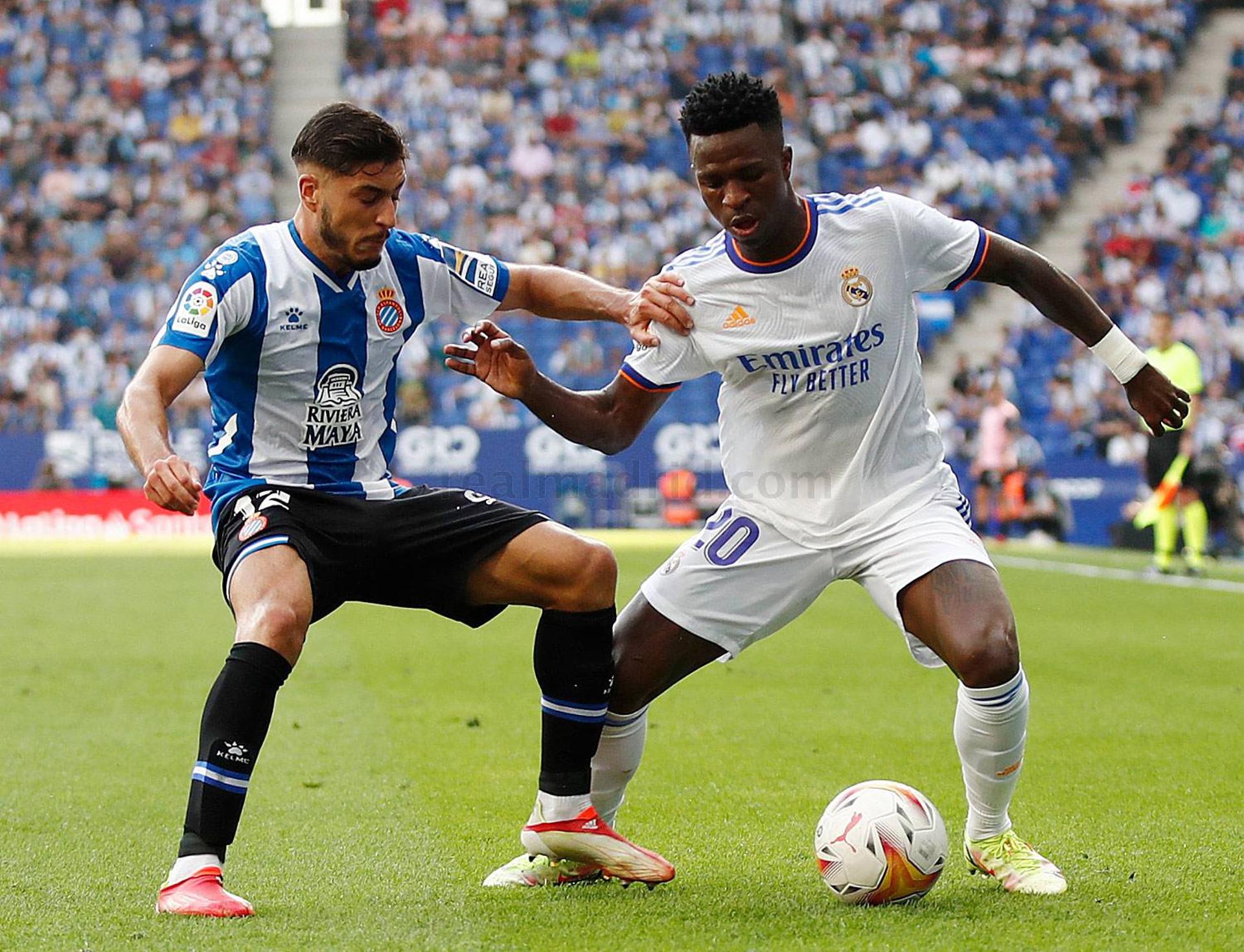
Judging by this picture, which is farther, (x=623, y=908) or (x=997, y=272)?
(x=997, y=272)

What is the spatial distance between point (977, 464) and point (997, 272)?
16.6m

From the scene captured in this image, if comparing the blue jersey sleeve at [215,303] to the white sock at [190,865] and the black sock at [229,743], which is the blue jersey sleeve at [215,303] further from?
the white sock at [190,865]

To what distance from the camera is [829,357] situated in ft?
Answer: 16.2

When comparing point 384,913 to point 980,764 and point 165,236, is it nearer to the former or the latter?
point 980,764

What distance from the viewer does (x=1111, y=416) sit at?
23.4 metres

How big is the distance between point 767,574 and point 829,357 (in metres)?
0.68

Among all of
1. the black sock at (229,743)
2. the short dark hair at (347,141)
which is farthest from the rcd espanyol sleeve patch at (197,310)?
the black sock at (229,743)

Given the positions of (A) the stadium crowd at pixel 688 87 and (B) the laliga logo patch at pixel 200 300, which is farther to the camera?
(A) the stadium crowd at pixel 688 87

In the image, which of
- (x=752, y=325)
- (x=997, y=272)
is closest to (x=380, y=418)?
(x=752, y=325)

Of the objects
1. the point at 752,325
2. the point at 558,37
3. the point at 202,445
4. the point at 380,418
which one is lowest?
the point at 202,445

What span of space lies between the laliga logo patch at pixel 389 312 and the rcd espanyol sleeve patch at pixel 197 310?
536 mm

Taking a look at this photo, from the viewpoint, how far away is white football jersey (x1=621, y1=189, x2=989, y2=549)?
4949 mm

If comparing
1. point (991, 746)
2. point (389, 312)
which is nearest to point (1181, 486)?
point (991, 746)

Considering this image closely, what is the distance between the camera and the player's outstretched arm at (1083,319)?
497cm
